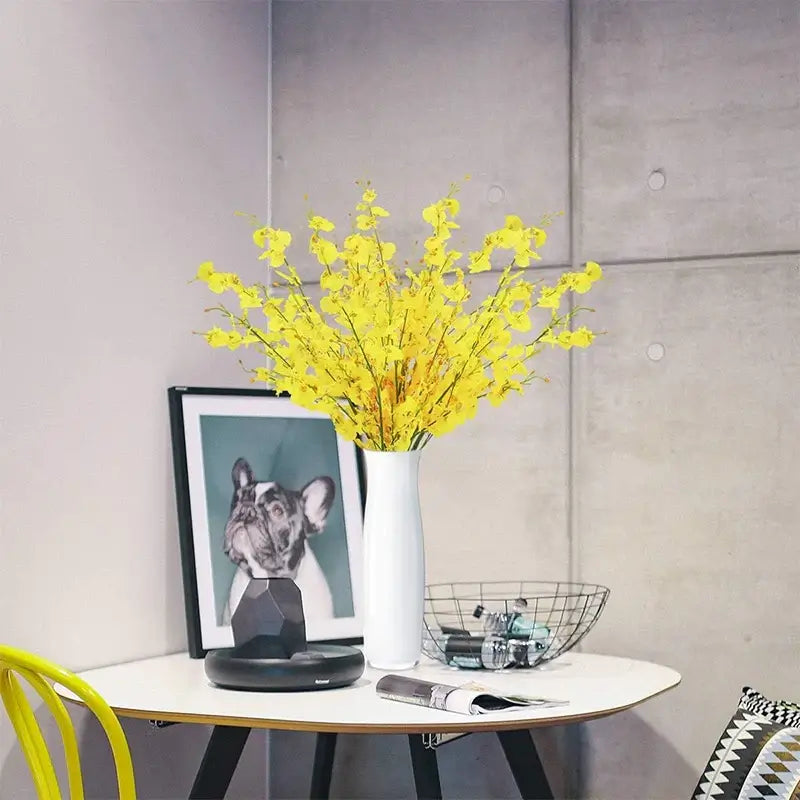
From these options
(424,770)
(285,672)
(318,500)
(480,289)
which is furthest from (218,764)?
(480,289)

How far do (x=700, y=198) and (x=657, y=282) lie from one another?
0.19 metres

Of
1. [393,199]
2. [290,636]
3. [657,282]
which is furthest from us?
[393,199]

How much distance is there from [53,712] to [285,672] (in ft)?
1.42

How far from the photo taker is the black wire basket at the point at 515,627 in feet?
6.93

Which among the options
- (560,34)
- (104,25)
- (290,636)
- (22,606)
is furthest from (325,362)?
(560,34)

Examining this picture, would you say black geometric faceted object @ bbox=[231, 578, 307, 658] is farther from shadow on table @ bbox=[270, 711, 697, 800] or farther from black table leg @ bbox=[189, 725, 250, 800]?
shadow on table @ bbox=[270, 711, 697, 800]

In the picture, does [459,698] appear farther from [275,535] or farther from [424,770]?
[275,535]

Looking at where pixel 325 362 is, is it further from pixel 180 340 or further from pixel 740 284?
pixel 740 284

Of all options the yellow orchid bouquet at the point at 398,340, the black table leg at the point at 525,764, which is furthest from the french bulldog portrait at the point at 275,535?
the black table leg at the point at 525,764

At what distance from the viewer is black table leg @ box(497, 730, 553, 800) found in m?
2.12

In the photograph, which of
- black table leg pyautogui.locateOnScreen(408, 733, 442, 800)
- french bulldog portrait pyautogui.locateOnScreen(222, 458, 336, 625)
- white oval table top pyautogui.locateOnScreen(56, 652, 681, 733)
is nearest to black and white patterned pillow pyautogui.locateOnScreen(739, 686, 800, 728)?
white oval table top pyautogui.locateOnScreen(56, 652, 681, 733)

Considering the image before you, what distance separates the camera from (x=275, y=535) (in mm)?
2439

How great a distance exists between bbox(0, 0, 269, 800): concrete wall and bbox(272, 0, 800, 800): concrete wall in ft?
1.37

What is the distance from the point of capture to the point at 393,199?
266cm
